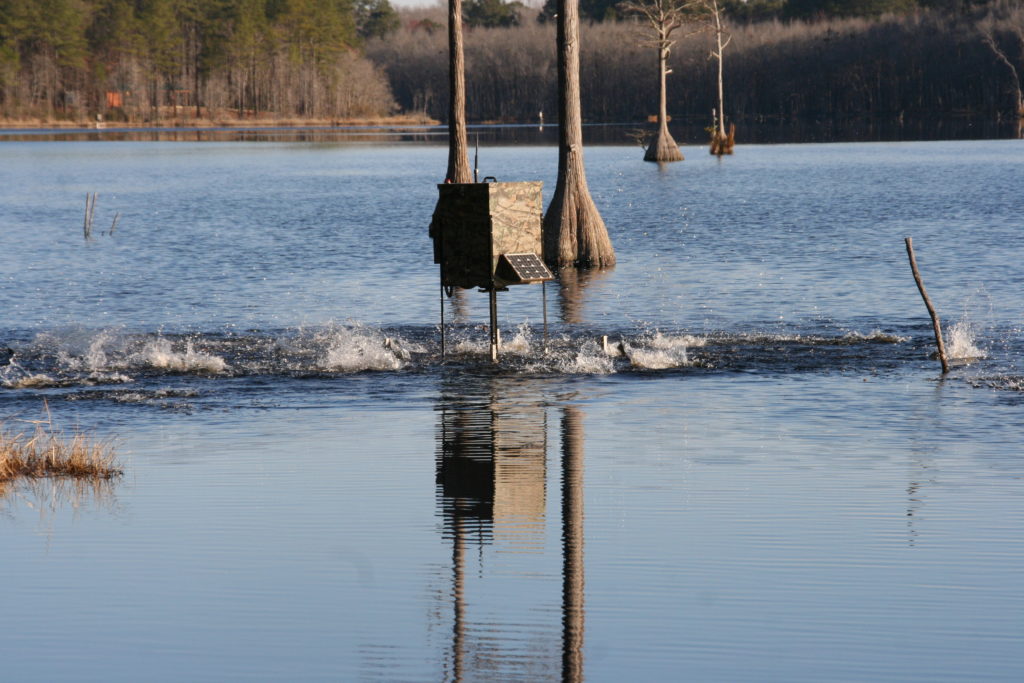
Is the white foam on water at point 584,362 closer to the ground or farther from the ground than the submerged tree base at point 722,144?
closer to the ground

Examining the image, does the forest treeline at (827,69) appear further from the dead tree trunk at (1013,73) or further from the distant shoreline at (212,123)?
the distant shoreline at (212,123)

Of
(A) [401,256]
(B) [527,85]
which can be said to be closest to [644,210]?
(A) [401,256]

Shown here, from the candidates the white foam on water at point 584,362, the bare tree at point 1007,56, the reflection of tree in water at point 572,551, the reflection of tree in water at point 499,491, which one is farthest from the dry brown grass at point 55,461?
the bare tree at point 1007,56

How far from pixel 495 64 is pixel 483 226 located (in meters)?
157

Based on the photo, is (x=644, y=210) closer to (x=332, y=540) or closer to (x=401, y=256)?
(x=401, y=256)

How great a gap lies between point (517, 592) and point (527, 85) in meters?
165

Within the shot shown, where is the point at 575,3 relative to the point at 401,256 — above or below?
above

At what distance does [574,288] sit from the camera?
2430 centimetres

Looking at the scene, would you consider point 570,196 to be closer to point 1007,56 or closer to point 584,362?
point 584,362

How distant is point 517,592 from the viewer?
7375mm

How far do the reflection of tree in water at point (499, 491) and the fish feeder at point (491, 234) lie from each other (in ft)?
3.73

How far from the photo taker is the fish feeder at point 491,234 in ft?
48.6

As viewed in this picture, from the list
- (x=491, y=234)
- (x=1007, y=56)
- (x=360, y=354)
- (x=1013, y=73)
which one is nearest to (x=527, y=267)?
(x=491, y=234)

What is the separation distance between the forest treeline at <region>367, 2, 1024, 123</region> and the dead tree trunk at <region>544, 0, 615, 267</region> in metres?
105
